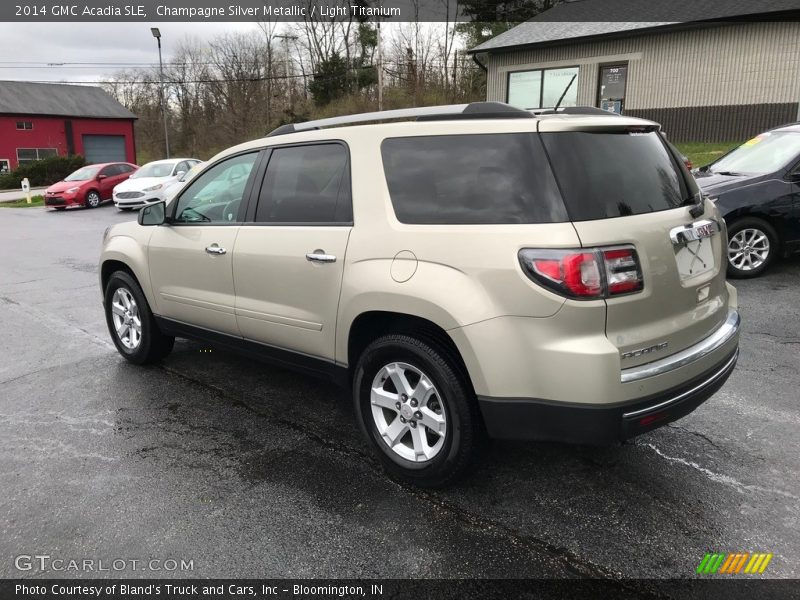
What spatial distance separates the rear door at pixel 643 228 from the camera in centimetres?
262

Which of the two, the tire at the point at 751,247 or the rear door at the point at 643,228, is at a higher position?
the rear door at the point at 643,228

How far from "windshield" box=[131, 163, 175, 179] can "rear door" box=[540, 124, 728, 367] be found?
1988cm

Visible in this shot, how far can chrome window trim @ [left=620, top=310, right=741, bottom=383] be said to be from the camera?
262 centimetres

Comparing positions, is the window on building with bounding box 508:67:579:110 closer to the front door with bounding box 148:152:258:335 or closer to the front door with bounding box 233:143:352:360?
the front door with bounding box 148:152:258:335

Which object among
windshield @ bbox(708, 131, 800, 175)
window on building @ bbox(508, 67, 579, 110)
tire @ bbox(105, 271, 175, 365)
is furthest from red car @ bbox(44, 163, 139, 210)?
windshield @ bbox(708, 131, 800, 175)

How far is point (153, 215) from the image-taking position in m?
4.64

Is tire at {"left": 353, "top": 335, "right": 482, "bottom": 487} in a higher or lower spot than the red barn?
lower

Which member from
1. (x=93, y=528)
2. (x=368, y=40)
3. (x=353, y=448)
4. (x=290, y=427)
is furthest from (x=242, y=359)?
(x=368, y=40)

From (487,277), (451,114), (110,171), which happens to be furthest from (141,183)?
(487,277)

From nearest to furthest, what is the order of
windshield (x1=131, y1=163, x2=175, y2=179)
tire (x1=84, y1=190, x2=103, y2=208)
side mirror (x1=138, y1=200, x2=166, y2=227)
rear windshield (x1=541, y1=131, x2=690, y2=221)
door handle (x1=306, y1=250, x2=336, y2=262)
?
rear windshield (x1=541, y1=131, x2=690, y2=221) < door handle (x1=306, y1=250, x2=336, y2=262) < side mirror (x1=138, y1=200, x2=166, y2=227) < windshield (x1=131, y1=163, x2=175, y2=179) < tire (x1=84, y1=190, x2=103, y2=208)

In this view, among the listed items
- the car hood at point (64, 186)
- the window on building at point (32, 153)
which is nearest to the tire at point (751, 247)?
the car hood at point (64, 186)

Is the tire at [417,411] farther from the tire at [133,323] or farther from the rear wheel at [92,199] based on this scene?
the rear wheel at [92,199]

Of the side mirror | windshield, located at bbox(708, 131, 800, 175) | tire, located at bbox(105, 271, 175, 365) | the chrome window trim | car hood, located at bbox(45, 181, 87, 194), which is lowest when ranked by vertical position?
tire, located at bbox(105, 271, 175, 365)

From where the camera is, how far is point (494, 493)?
3.09 metres
